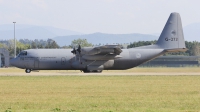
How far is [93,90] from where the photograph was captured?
30.4m

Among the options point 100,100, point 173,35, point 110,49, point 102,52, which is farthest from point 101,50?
point 100,100

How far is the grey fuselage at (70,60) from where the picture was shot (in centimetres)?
5419

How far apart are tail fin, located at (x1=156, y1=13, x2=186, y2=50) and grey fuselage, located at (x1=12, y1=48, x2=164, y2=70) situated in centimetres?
211

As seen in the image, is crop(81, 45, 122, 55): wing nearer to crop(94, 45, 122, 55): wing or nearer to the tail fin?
crop(94, 45, 122, 55): wing

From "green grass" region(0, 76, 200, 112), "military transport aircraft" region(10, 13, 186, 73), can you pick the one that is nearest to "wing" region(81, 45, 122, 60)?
"military transport aircraft" region(10, 13, 186, 73)

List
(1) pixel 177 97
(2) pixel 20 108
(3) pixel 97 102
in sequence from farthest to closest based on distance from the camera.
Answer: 1. (1) pixel 177 97
2. (3) pixel 97 102
3. (2) pixel 20 108

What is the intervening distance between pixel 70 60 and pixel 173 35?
1249 centimetres

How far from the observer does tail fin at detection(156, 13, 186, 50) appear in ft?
188

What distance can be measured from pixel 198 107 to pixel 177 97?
4.41 metres

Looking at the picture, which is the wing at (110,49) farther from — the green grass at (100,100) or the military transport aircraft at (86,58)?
the green grass at (100,100)

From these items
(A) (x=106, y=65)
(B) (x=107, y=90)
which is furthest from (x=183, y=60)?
(B) (x=107, y=90)

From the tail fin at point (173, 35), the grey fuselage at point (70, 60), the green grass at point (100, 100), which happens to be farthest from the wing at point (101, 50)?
the green grass at point (100, 100)

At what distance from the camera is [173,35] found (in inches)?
2265

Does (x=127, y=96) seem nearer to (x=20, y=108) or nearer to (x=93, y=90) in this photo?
(x=93, y=90)
